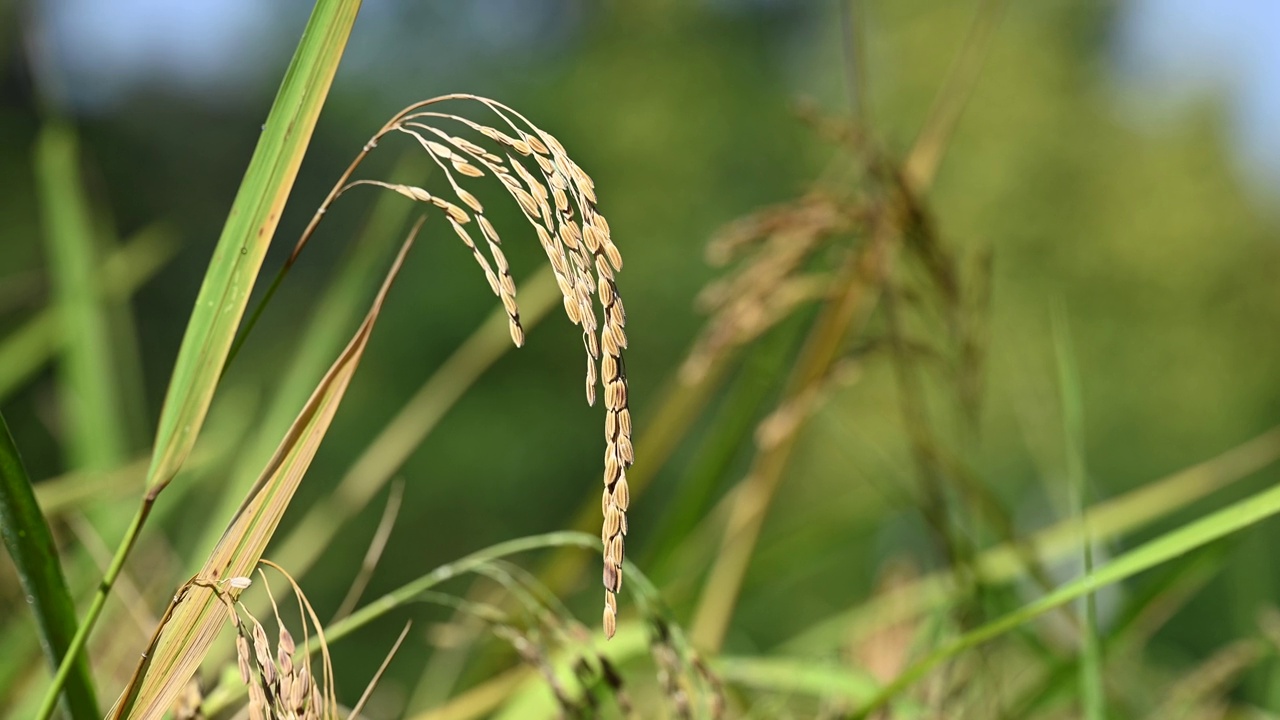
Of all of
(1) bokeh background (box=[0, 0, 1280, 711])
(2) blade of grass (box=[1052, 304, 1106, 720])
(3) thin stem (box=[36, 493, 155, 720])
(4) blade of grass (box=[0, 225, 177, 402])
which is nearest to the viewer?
(3) thin stem (box=[36, 493, 155, 720])

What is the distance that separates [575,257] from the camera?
329 mm

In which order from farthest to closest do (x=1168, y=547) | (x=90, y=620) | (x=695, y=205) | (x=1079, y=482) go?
(x=695, y=205), (x=1079, y=482), (x=1168, y=547), (x=90, y=620)

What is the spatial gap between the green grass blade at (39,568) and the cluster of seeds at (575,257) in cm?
13

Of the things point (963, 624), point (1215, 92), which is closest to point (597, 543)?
point (963, 624)

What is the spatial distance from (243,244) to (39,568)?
0.38ft

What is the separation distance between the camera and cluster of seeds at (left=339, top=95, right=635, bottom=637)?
0.31 meters

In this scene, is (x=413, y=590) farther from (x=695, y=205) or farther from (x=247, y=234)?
(x=695, y=205)

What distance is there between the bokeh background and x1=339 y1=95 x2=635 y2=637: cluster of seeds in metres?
8.14

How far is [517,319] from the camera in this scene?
32 cm

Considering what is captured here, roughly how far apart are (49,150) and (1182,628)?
387 inches

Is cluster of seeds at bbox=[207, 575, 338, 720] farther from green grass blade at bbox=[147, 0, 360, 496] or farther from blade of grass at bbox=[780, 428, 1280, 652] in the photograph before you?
blade of grass at bbox=[780, 428, 1280, 652]

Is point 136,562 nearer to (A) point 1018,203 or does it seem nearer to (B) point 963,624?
(B) point 963,624

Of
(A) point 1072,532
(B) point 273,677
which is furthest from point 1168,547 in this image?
(A) point 1072,532

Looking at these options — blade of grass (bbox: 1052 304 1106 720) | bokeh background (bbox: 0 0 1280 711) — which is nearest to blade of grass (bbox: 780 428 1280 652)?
blade of grass (bbox: 1052 304 1106 720)
